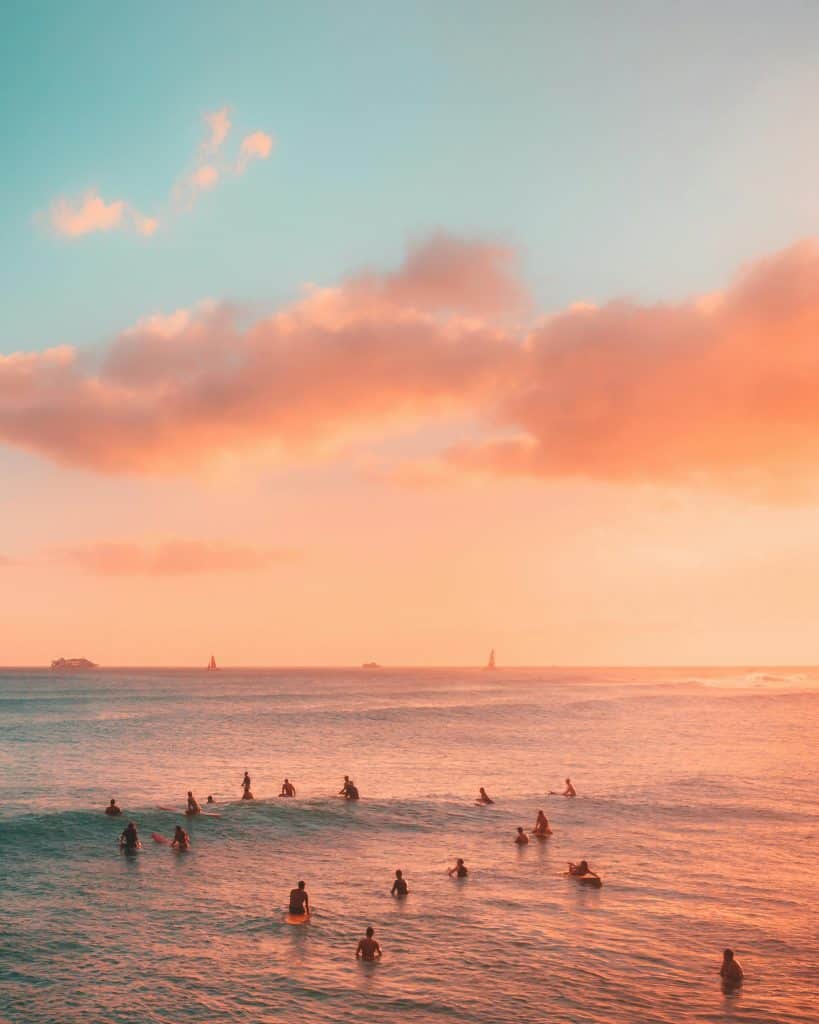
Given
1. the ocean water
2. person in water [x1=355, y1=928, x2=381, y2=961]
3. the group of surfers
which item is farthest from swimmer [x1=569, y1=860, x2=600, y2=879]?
person in water [x1=355, y1=928, x2=381, y2=961]

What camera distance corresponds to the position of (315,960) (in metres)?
27.8

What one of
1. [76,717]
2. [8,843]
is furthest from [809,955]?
[76,717]

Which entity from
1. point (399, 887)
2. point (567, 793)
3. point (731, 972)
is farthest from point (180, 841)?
point (567, 793)

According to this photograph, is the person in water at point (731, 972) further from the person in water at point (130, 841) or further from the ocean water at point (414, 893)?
the person in water at point (130, 841)

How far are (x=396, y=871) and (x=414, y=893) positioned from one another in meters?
1.24

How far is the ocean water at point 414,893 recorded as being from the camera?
25.0m

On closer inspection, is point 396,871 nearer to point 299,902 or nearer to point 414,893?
point 414,893

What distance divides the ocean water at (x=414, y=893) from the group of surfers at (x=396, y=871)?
0.60 meters

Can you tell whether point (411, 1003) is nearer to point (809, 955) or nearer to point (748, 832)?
point (809, 955)

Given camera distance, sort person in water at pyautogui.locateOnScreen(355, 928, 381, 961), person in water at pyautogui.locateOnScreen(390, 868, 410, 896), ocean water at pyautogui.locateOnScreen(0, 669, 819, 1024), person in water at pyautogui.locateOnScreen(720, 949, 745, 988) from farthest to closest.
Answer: person in water at pyautogui.locateOnScreen(390, 868, 410, 896) → person in water at pyautogui.locateOnScreen(355, 928, 381, 961) → person in water at pyautogui.locateOnScreen(720, 949, 745, 988) → ocean water at pyautogui.locateOnScreen(0, 669, 819, 1024)

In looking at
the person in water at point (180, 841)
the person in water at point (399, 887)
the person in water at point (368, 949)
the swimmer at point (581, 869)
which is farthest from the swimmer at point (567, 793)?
the person in water at point (368, 949)

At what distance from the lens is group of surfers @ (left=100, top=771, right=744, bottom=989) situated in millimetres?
25984

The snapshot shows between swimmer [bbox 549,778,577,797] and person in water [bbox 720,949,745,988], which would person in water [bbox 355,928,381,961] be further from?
swimmer [bbox 549,778,577,797]

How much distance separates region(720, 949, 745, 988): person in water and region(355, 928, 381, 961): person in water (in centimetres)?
1161
